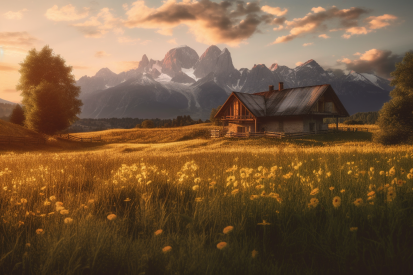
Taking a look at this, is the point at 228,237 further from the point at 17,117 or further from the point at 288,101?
the point at 17,117

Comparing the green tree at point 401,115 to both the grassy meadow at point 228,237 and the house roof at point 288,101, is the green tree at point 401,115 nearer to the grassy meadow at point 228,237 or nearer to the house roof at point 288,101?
the house roof at point 288,101

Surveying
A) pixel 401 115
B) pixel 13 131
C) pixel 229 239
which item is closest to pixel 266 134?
pixel 401 115

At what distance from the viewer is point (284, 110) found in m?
39.4

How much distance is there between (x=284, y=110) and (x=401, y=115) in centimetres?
1570

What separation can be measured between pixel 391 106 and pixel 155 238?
109ft

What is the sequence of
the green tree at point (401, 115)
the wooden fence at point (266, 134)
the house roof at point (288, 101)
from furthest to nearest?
the house roof at point (288, 101), the wooden fence at point (266, 134), the green tree at point (401, 115)

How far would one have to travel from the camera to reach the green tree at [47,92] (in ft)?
124

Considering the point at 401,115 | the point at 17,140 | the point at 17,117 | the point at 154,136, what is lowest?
the point at 154,136

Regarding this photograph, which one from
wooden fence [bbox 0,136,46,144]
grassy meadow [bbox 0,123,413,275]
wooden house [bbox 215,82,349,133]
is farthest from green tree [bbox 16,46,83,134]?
grassy meadow [bbox 0,123,413,275]

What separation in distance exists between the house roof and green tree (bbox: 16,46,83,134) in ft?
98.6

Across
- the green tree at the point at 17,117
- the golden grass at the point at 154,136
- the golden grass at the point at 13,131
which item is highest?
the green tree at the point at 17,117

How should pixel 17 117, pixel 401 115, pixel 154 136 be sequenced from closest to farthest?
pixel 401 115 < pixel 154 136 < pixel 17 117

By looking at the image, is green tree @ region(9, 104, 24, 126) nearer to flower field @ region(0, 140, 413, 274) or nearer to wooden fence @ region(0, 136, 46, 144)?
wooden fence @ region(0, 136, 46, 144)

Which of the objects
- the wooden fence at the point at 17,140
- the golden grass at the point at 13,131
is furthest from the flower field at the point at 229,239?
the golden grass at the point at 13,131
